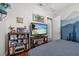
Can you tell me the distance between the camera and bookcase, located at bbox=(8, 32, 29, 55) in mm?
1743

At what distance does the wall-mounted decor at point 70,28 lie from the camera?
1.74 metres

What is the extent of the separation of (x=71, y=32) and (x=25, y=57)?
81cm

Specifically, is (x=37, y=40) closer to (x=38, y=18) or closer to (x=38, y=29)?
(x=38, y=29)

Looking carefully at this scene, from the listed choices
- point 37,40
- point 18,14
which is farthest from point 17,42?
point 18,14

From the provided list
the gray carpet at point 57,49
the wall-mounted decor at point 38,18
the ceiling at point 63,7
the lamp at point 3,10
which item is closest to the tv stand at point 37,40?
the gray carpet at point 57,49

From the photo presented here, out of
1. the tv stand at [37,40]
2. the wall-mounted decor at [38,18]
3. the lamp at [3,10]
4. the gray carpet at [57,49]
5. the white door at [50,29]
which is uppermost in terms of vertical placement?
the lamp at [3,10]

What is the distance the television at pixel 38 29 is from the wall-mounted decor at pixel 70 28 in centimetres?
28

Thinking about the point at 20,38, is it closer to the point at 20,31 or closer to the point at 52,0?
the point at 20,31

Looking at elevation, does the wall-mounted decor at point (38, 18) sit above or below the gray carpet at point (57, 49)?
above

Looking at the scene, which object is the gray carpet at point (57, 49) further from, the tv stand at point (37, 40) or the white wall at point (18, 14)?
the white wall at point (18, 14)

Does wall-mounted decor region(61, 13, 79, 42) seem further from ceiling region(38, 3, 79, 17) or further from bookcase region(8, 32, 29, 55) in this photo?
bookcase region(8, 32, 29, 55)

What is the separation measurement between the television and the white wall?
0.11 metres

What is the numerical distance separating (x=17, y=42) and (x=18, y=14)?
437mm

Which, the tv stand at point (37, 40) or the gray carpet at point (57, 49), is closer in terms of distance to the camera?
the gray carpet at point (57, 49)
